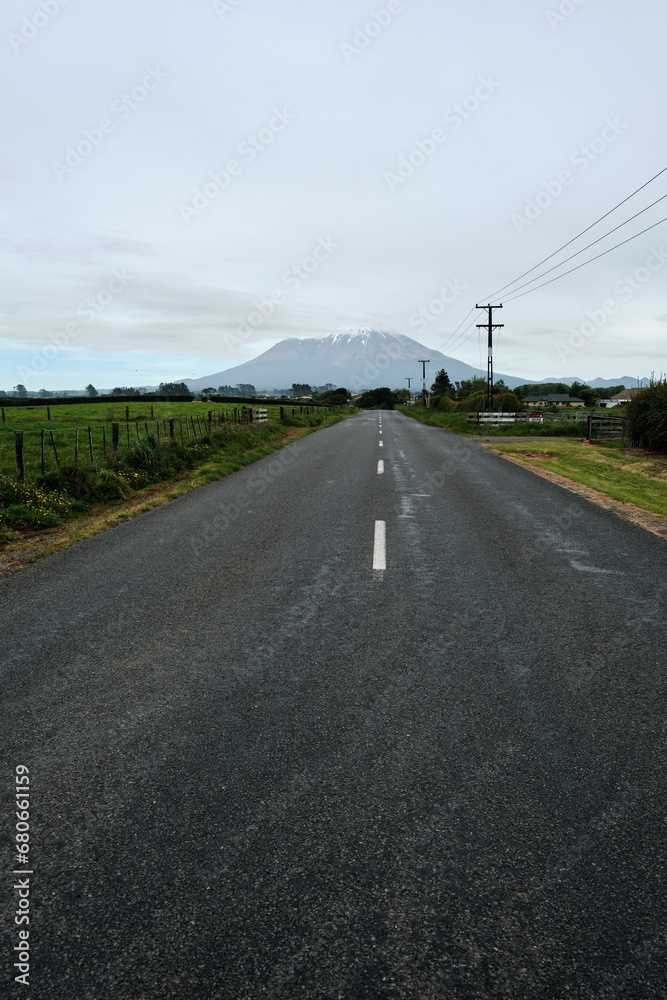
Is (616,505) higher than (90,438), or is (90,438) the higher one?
(90,438)

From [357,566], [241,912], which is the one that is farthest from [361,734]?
[357,566]

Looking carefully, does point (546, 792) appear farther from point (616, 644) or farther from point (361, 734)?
point (616, 644)

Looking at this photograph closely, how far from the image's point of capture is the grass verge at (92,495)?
846 cm

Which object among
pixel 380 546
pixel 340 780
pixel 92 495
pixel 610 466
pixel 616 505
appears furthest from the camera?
pixel 610 466

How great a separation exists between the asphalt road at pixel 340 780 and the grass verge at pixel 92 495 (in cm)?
223

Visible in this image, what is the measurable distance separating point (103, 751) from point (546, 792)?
2.47 m

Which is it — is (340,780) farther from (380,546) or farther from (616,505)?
(616,505)

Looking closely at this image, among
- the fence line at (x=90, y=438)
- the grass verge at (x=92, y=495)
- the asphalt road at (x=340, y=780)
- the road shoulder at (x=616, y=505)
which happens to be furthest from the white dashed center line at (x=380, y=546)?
the fence line at (x=90, y=438)

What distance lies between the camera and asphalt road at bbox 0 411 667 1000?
2064 mm

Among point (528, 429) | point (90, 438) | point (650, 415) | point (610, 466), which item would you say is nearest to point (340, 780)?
point (90, 438)

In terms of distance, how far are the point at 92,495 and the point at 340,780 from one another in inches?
388

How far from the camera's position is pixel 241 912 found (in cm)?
222

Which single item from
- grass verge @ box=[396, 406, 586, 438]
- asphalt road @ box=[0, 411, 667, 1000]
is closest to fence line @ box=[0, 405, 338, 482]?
asphalt road @ box=[0, 411, 667, 1000]

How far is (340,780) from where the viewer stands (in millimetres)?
2980
